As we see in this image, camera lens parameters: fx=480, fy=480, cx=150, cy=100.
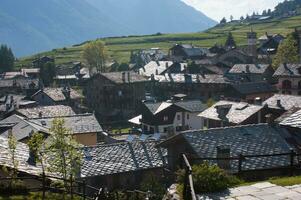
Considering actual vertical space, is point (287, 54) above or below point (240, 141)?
above

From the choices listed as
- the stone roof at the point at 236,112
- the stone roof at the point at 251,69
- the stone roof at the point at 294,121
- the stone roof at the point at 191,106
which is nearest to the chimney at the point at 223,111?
the stone roof at the point at 236,112

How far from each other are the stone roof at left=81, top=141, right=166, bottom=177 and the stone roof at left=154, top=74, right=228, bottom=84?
55571 millimetres

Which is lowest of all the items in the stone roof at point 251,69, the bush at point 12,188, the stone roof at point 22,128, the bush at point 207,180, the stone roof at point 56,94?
A: the bush at point 12,188

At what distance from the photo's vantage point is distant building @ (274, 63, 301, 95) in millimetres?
80625

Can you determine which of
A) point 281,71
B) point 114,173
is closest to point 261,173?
point 114,173

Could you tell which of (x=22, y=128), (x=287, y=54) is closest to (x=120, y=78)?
(x=287, y=54)

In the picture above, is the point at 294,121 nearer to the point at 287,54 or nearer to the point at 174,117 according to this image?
the point at 174,117

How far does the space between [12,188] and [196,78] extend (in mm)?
79140

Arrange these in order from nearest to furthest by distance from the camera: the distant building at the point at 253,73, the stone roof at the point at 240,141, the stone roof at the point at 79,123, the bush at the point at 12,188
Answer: the bush at the point at 12,188 < the stone roof at the point at 240,141 < the stone roof at the point at 79,123 < the distant building at the point at 253,73

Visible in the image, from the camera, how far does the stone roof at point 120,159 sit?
37.4 m

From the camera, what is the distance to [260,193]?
1434 centimetres

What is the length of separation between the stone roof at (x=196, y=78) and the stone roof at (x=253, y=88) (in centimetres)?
922

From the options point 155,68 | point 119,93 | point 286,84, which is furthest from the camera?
point 155,68

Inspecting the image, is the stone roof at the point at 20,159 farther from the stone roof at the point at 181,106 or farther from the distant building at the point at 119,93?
the distant building at the point at 119,93
